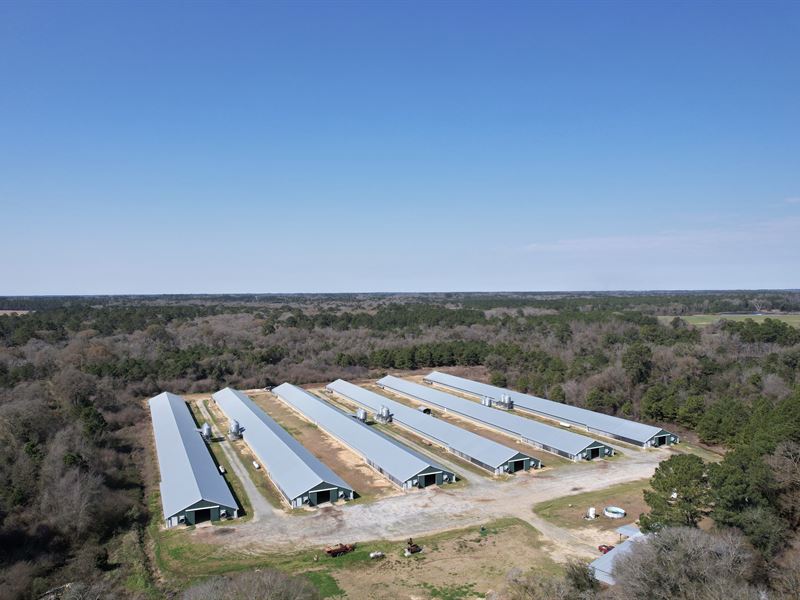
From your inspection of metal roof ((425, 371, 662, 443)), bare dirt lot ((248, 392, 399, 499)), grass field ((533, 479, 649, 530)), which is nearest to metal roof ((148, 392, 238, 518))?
bare dirt lot ((248, 392, 399, 499))

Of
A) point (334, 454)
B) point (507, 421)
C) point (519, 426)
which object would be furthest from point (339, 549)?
point (507, 421)

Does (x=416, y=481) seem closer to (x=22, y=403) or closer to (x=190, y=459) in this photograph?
(x=190, y=459)

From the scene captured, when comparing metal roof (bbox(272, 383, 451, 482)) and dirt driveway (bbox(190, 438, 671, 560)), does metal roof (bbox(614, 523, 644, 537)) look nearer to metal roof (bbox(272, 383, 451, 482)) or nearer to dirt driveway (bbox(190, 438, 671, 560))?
dirt driveway (bbox(190, 438, 671, 560))

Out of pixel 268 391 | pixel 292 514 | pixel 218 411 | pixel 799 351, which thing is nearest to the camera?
pixel 292 514

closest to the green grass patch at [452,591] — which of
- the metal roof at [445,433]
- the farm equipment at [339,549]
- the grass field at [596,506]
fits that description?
the farm equipment at [339,549]

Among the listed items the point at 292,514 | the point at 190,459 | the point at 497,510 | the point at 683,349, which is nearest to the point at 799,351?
the point at 683,349

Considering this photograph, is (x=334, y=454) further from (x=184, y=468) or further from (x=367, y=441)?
(x=184, y=468)
